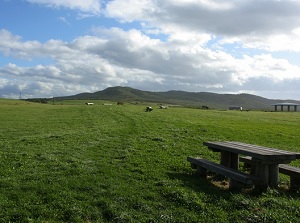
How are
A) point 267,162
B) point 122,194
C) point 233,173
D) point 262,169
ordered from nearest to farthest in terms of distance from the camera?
point 122,194 → point 267,162 → point 262,169 → point 233,173

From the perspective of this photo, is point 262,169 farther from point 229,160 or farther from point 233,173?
point 229,160

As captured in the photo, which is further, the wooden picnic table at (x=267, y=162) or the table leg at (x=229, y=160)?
the table leg at (x=229, y=160)

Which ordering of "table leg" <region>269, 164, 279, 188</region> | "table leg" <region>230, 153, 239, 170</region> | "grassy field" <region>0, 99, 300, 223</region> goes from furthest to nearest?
1. "table leg" <region>230, 153, 239, 170</region>
2. "table leg" <region>269, 164, 279, 188</region>
3. "grassy field" <region>0, 99, 300, 223</region>

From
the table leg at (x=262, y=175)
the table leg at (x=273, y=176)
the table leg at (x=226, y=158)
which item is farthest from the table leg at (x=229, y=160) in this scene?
the table leg at (x=262, y=175)

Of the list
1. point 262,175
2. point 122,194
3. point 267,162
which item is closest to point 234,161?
point 262,175

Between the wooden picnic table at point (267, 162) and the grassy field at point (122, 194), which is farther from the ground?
the wooden picnic table at point (267, 162)

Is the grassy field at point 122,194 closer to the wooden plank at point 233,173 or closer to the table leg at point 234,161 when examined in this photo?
the wooden plank at point 233,173

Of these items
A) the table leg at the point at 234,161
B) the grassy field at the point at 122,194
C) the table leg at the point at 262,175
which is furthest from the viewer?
the table leg at the point at 234,161

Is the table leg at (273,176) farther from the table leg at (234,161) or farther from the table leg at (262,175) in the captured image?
the table leg at (234,161)

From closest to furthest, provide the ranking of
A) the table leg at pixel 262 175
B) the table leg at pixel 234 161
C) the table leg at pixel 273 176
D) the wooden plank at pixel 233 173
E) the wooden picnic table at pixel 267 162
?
1. the wooden plank at pixel 233 173
2. the wooden picnic table at pixel 267 162
3. the table leg at pixel 262 175
4. the table leg at pixel 273 176
5. the table leg at pixel 234 161

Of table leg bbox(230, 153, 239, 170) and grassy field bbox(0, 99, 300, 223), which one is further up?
table leg bbox(230, 153, 239, 170)

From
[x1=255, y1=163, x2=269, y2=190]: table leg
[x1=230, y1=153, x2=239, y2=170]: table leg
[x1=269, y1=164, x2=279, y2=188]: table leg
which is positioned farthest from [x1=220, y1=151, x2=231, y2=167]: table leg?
[x1=255, y1=163, x2=269, y2=190]: table leg

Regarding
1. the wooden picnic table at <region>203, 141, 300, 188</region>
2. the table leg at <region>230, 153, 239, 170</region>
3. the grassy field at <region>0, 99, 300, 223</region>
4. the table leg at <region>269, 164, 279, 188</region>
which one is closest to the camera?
the grassy field at <region>0, 99, 300, 223</region>

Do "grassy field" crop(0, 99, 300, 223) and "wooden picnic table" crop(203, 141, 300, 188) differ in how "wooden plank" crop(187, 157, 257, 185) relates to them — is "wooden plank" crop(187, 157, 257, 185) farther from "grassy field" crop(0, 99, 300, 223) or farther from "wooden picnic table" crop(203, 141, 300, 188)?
"grassy field" crop(0, 99, 300, 223)
